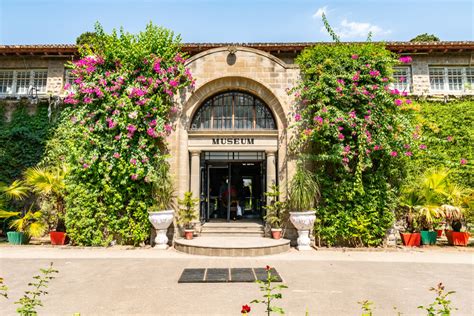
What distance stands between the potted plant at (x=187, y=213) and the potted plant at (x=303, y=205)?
345 cm

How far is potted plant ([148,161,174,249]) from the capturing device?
10.6 m

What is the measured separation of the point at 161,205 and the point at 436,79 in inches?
559

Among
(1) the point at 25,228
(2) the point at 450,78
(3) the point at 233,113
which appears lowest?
(1) the point at 25,228

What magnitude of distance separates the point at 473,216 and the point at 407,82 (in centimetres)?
706

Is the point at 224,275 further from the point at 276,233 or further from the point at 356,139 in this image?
the point at 356,139

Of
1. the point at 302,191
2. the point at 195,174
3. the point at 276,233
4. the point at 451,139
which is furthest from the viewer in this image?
the point at 451,139

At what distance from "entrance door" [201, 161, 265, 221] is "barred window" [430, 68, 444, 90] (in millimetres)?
9351

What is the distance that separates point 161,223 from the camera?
10.6 meters

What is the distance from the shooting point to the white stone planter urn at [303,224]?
1035 cm

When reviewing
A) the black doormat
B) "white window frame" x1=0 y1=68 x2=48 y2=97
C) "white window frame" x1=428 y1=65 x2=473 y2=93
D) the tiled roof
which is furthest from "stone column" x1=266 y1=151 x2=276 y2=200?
"white window frame" x1=0 y1=68 x2=48 y2=97

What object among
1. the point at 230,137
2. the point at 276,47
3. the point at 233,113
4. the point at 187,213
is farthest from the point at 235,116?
the point at 276,47

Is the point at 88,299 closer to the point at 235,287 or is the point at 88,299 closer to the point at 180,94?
the point at 235,287

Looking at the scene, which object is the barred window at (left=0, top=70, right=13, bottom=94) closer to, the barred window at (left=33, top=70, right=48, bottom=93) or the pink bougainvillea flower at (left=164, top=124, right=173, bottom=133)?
the barred window at (left=33, top=70, right=48, bottom=93)

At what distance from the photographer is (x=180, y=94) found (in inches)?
466
